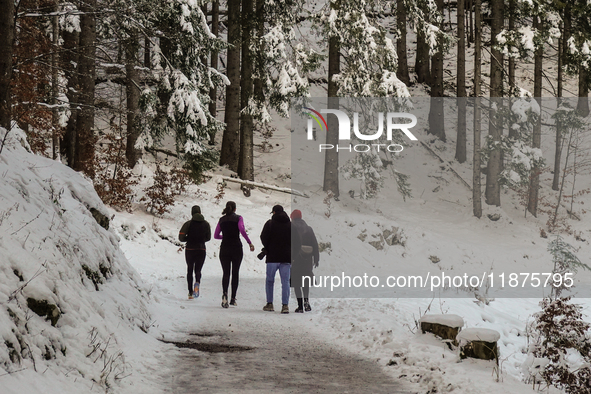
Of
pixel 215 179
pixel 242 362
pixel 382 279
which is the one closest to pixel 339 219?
pixel 382 279

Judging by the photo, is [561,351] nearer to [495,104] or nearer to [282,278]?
[282,278]

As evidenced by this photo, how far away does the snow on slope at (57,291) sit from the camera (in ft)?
13.8

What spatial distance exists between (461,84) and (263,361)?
1993cm

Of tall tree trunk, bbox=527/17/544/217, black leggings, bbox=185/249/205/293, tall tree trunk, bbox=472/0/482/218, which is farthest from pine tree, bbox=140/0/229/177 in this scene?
tall tree trunk, bbox=527/17/544/217

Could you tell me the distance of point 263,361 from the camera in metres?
6.11

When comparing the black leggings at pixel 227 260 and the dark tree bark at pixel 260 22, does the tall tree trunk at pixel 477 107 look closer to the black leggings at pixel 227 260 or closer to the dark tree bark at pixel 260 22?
the dark tree bark at pixel 260 22

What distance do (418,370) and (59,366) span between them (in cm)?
352

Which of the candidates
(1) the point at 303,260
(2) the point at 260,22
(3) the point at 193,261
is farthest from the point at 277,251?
(2) the point at 260,22

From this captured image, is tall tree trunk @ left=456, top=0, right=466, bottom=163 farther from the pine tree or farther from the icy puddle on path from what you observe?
the icy puddle on path

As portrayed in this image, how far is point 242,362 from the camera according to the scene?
6023 millimetres

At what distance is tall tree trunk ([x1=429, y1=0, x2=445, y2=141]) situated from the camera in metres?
26.9

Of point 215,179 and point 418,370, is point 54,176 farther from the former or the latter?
point 215,179

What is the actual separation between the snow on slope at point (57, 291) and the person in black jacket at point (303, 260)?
283cm

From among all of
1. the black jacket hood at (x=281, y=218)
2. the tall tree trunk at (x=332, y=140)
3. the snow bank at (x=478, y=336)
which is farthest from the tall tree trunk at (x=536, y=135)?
the snow bank at (x=478, y=336)
